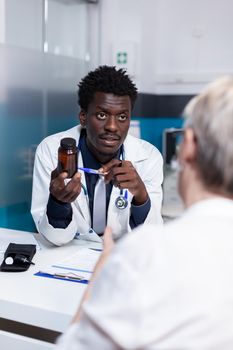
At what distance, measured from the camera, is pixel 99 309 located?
60 cm

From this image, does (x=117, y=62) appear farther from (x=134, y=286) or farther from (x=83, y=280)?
(x=134, y=286)

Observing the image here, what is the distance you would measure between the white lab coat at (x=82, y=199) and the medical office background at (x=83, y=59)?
0.43m

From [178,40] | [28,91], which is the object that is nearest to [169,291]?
[28,91]

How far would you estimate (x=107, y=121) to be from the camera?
165 cm

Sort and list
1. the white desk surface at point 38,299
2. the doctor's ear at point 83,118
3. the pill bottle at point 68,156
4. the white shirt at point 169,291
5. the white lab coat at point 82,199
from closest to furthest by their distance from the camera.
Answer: the white shirt at point 169,291 → the white desk surface at point 38,299 → the pill bottle at point 68,156 → the white lab coat at point 82,199 → the doctor's ear at point 83,118

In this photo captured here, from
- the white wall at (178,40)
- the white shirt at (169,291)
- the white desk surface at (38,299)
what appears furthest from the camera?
the white wall at (178,40)

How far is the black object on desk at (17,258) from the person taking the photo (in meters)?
1.23

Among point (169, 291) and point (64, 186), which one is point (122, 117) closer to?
point (64, 186)

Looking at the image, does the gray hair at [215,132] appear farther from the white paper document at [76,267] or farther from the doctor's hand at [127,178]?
the doctor's hand at [127,178]

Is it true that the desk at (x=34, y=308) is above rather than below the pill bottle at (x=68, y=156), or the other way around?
below

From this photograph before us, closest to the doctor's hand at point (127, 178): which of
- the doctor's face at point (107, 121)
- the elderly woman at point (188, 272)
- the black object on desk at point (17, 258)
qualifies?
the doctor's face at point (107, 121)

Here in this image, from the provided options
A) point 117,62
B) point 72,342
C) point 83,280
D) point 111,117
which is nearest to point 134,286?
point 72,342

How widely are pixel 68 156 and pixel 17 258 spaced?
1.10ft

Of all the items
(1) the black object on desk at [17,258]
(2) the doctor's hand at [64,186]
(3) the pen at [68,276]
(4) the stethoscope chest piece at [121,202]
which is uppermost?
(2) the doctor's hand at [64,186]
